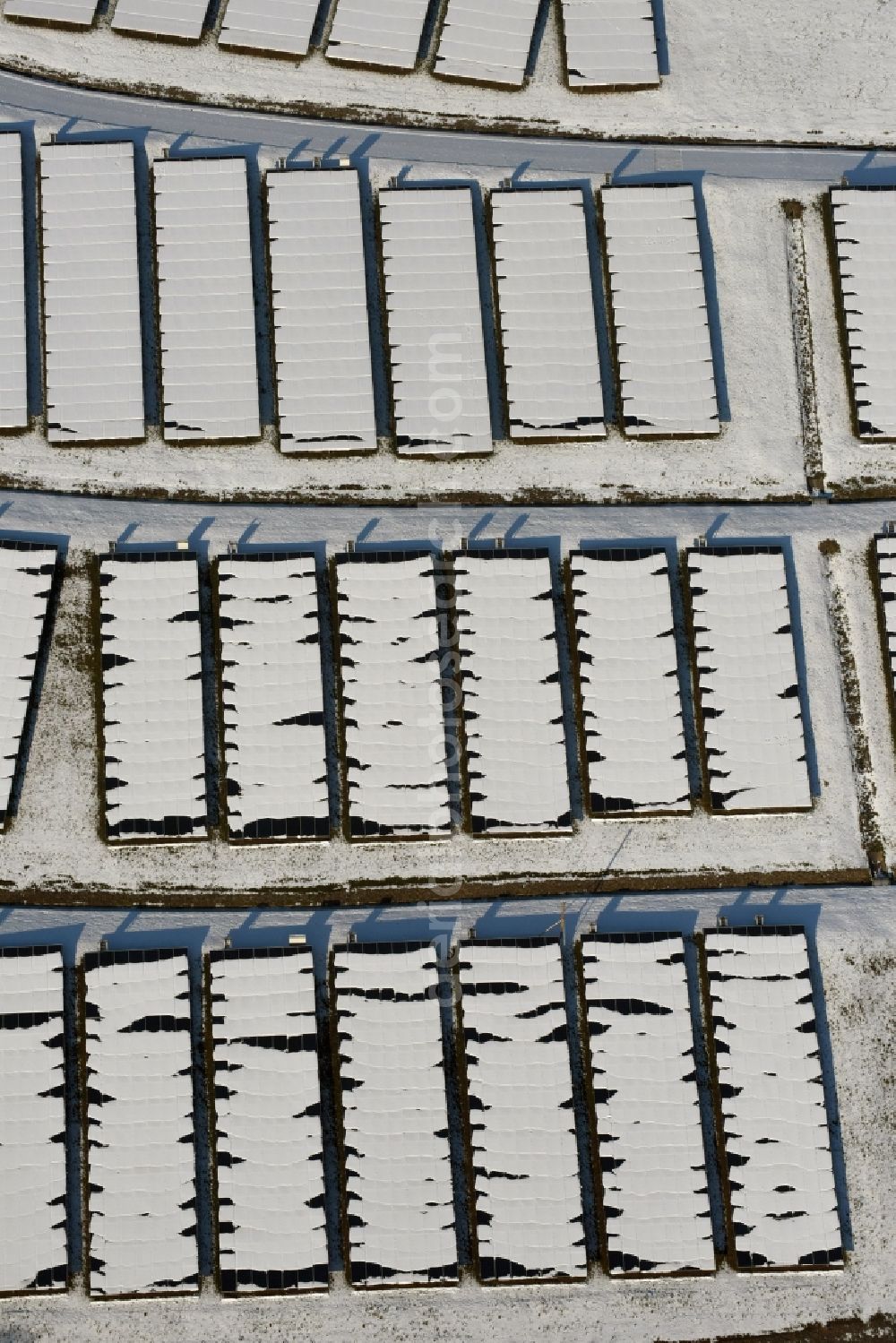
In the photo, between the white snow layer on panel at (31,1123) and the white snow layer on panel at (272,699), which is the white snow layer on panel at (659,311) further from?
the white snow layer on panel at (31,1123)

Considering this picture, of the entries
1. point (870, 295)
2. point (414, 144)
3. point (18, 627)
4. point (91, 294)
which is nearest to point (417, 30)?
point (414, 144)

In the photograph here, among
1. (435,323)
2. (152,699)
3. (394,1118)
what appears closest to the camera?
(394,1118)

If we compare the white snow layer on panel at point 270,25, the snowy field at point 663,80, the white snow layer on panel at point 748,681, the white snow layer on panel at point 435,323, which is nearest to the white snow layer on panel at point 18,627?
the white snow layer on panel at point 435,323

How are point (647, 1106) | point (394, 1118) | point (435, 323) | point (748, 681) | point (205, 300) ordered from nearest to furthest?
point (394, 1118) < point (647, 1106) < point (748, 681) < point (205, 300) < point (435, 323)

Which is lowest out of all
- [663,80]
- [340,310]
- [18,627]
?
[18,627]

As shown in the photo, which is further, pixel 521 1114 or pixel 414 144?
pixel 414 144

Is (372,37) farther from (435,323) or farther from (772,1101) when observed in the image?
(772,1101)

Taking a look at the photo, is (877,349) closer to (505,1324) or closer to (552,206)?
(552,206)
